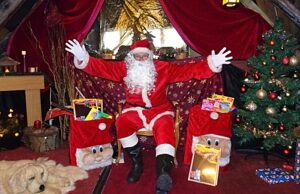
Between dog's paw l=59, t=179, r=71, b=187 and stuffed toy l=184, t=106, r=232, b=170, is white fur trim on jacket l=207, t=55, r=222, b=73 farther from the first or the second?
dog's paw l=59, t=179, r=71, b=187

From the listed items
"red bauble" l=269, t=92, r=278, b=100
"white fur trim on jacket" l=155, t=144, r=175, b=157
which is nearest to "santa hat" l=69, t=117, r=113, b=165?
"white fur trim on jacket" l=155, t=144, r=175, b=157

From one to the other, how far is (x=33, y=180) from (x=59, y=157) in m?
1.01

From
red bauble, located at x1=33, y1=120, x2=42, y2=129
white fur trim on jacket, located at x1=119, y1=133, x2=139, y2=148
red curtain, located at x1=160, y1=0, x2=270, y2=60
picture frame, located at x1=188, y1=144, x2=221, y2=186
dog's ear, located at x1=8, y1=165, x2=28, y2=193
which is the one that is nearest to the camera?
dog's ear, located at x1=8, y1=165, x2=28, y2=193

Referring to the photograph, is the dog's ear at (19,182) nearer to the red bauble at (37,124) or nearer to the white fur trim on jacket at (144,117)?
the white fur trim on jacket at (144,117)

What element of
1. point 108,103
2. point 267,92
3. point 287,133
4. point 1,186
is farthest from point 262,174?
point 1,186

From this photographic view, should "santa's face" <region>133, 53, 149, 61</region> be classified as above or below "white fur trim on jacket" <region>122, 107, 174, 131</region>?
above

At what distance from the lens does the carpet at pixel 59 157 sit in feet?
9.09

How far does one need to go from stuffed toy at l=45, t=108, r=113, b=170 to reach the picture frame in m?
0.92

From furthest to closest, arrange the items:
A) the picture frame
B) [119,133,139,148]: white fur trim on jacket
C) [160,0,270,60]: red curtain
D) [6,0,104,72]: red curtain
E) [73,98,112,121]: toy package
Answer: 1. [6,0,104,72]: red curtain
2. [160,0,270,60]: red curtain
3. [73,98,112,121]: toy package
4. [119,133,139,148]: white fur trim on jacket
5. the picture frame

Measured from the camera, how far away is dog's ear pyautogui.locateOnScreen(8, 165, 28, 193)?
251 centimetres

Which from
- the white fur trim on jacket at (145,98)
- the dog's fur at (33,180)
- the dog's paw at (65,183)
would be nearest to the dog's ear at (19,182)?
the dog's fur at (33,180)

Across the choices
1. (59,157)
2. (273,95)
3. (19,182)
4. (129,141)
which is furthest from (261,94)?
(19,182)

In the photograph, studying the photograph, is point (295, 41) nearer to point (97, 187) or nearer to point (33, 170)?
point (97, 187)

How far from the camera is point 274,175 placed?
2.99m
